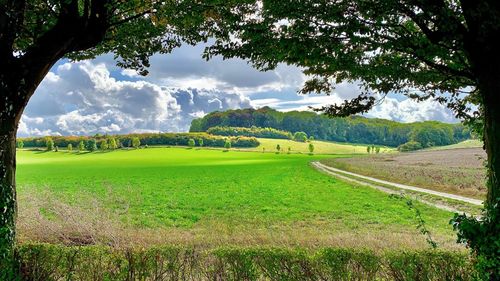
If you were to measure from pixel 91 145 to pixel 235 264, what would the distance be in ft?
414

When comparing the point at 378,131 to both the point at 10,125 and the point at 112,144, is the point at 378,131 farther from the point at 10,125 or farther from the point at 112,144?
the point at 10,125

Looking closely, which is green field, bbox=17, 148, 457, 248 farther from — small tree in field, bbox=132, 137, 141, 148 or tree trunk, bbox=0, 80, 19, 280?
small tree in field, bbox=132, 137, 141, 148

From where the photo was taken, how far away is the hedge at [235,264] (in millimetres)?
6980

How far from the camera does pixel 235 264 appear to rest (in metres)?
7.23

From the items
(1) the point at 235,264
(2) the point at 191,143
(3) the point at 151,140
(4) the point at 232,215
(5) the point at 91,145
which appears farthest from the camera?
(2) the point at 191,143

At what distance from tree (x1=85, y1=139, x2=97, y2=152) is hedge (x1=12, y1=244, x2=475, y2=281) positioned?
121 m

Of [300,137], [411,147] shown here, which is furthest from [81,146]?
[411,147]

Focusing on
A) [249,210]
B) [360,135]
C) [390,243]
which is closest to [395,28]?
[390,243]

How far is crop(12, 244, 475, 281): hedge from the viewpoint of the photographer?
698 centimetres

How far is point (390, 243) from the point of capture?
45.6 feet

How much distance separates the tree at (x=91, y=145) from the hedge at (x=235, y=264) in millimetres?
121258

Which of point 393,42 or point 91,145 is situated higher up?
point 393,42

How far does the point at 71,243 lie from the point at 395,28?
1349cm

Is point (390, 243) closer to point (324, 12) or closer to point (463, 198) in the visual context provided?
point (324, 12)
